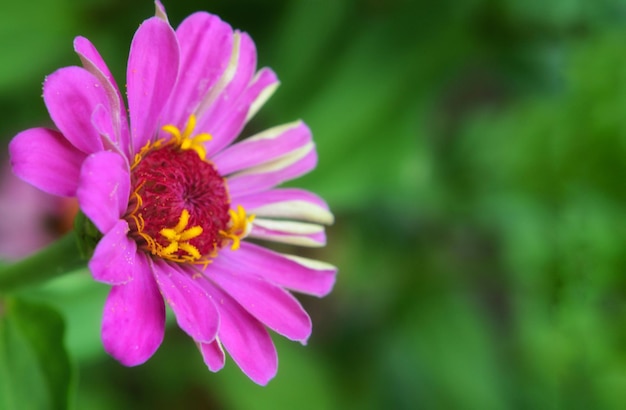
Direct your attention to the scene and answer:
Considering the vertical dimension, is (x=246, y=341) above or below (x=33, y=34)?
above

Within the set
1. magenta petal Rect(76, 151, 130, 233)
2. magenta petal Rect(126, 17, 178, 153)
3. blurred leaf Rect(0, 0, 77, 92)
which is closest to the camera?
magenta petal Rect(76, 151, 130, 233)

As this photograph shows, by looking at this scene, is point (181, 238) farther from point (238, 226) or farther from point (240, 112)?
point (240, 112)

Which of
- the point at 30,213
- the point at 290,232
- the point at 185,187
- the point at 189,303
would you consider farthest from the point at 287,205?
the point at 30,213

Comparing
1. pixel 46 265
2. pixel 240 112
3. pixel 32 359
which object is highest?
pixel 240 112

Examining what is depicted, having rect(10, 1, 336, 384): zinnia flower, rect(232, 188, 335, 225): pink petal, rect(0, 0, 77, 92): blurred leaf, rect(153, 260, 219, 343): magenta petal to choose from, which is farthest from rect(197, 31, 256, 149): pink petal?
rect(0, 0, 77, 92): blurred leaf

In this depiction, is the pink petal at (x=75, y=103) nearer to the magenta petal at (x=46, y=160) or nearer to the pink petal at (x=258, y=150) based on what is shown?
the magenta petal at (x=46, y=160)

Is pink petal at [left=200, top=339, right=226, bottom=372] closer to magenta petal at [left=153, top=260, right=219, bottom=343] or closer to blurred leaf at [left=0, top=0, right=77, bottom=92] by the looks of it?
magenta petal at [left=153, top=260, right=219, bottom=343]

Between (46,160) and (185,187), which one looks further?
(185,187)
